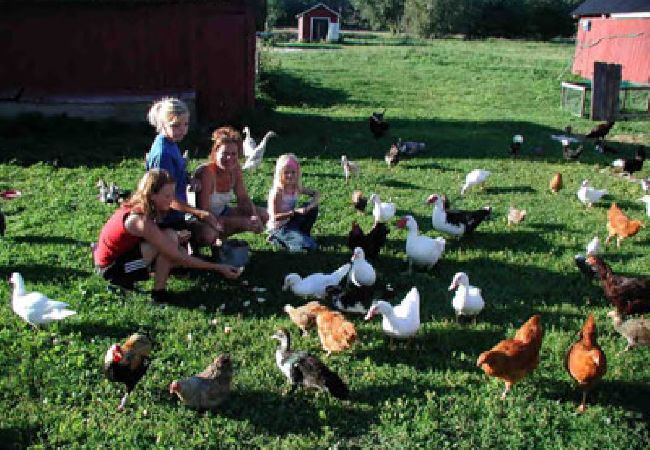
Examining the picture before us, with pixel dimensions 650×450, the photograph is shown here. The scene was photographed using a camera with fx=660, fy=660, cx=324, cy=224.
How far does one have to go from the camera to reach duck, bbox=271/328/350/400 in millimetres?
4430

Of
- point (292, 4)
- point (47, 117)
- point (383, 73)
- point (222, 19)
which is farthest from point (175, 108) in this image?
point (292, 4)

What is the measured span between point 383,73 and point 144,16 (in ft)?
51.9

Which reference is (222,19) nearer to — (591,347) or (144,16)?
(144,16)

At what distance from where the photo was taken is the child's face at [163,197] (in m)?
5.51

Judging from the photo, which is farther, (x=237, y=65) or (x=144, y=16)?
(x=237, y=65)

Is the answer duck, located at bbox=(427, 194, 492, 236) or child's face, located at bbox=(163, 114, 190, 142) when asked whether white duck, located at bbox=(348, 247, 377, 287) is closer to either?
duck, located at bbox=(427, 194, 492, 236)

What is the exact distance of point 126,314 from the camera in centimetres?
560

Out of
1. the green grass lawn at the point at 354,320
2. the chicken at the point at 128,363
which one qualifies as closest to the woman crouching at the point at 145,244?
the green grass lawn at the point at 354,320

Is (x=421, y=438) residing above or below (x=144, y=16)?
below

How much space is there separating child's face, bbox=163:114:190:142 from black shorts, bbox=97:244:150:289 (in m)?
1.24

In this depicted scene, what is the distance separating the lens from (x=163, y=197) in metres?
5.54

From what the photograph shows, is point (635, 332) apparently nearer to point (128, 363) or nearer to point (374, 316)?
point (374, 316)

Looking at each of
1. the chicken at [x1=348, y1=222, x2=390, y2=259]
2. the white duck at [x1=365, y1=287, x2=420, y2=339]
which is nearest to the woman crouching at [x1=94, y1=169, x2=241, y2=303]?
the white duck at [x1=365, y1=287, x2=420, y2=339]

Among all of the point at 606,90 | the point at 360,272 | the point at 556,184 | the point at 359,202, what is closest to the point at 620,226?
the point at 556,184
